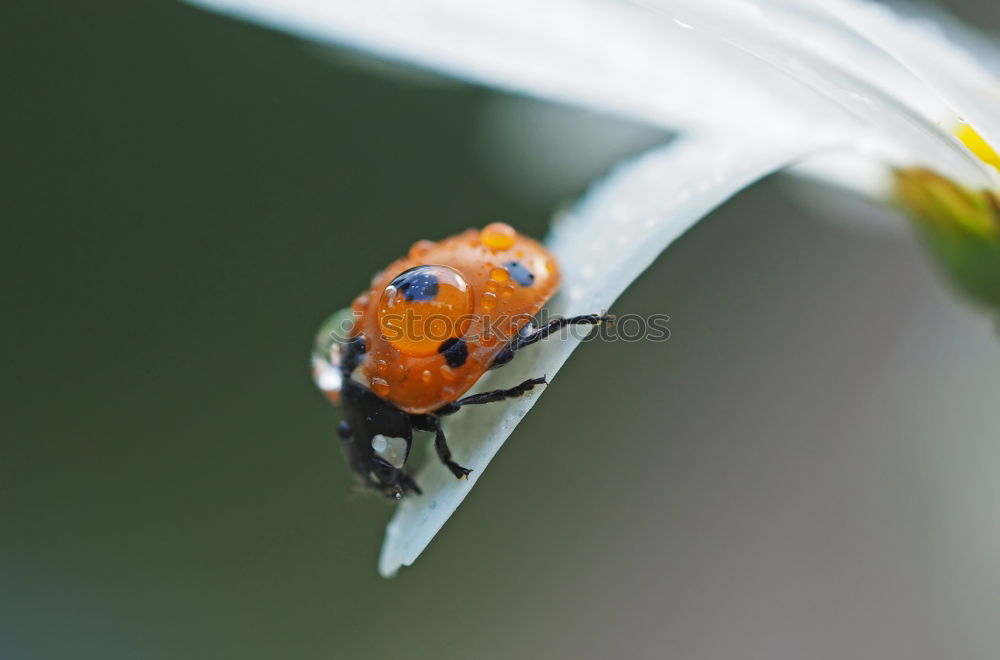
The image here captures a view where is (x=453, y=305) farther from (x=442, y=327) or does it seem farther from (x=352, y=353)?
(x=352, y=353)

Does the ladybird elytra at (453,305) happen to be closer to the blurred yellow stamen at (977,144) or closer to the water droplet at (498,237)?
the water droplet at (498,237)

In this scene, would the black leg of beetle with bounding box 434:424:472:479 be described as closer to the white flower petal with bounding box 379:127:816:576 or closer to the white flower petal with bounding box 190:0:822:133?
the white flower petal with bounding box 379:127:816:576

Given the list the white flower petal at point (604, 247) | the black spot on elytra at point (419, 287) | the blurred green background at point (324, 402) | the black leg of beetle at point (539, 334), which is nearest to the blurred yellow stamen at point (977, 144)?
the white flower petal at point (604, 247)

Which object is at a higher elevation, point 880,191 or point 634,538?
point 880,191

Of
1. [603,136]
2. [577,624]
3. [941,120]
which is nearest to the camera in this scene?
[941,120]

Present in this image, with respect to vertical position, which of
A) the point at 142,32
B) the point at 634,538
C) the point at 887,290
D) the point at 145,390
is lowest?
the point at 145,390

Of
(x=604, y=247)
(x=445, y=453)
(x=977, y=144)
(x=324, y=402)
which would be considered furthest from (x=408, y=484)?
(x=324, y=402)

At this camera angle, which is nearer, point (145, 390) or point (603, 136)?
point (603, 136)

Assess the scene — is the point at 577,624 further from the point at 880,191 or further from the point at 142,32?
the point at 142,32

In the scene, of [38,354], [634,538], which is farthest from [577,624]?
[38,354]
